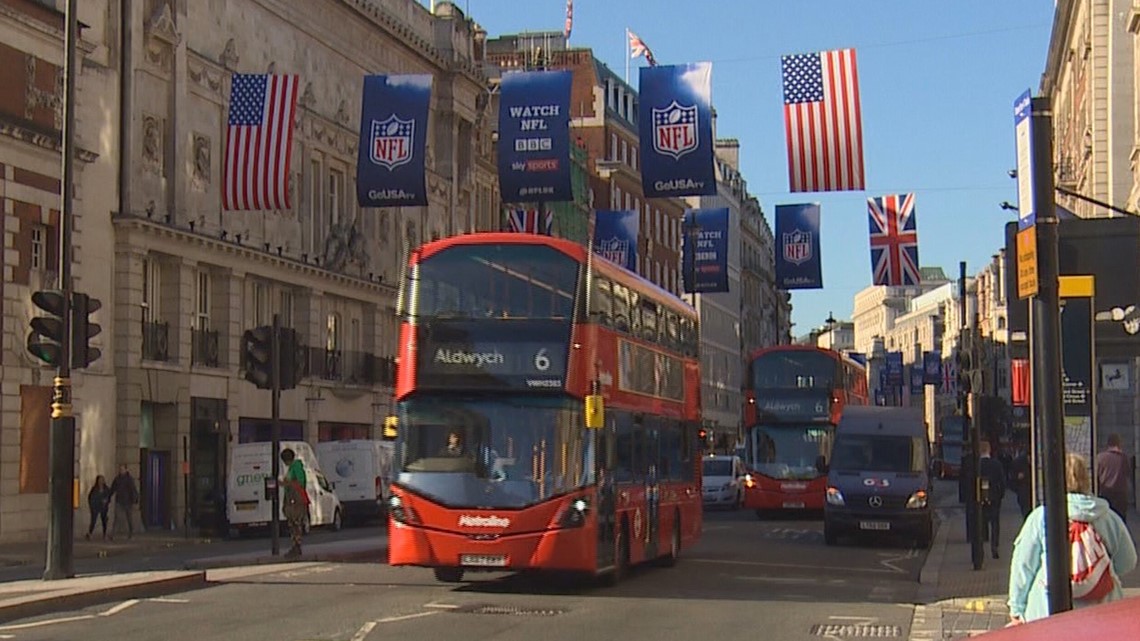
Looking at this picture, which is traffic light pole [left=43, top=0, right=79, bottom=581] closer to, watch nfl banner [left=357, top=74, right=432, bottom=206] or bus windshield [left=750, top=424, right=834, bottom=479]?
watch nfl banner [left=357, top=74, right=432, bottom=206]

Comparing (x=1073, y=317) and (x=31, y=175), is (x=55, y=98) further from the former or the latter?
(x=1073, y=317)

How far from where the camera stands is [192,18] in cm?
4609

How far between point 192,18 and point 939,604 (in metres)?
31.5

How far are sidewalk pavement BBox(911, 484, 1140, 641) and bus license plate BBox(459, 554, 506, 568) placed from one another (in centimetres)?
473

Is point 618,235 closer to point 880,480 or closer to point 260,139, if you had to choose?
point 260,139

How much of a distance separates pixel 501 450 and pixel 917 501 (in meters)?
14.2

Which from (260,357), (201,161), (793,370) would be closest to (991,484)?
(260,357)

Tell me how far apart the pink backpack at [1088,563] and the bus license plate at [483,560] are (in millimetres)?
11237

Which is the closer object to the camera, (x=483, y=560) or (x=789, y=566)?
(x=483, y=560)

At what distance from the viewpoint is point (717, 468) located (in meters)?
56.3

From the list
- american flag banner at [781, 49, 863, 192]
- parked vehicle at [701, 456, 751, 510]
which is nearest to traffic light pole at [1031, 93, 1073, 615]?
american flag banner at [781, 49, 863, 192]

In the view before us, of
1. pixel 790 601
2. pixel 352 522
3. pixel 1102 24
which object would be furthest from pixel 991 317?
pixel 790 601

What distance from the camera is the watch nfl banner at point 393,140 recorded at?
35.3 meters

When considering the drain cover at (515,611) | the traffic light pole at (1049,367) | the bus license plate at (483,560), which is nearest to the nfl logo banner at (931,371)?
the bus license plate at (483,560)
